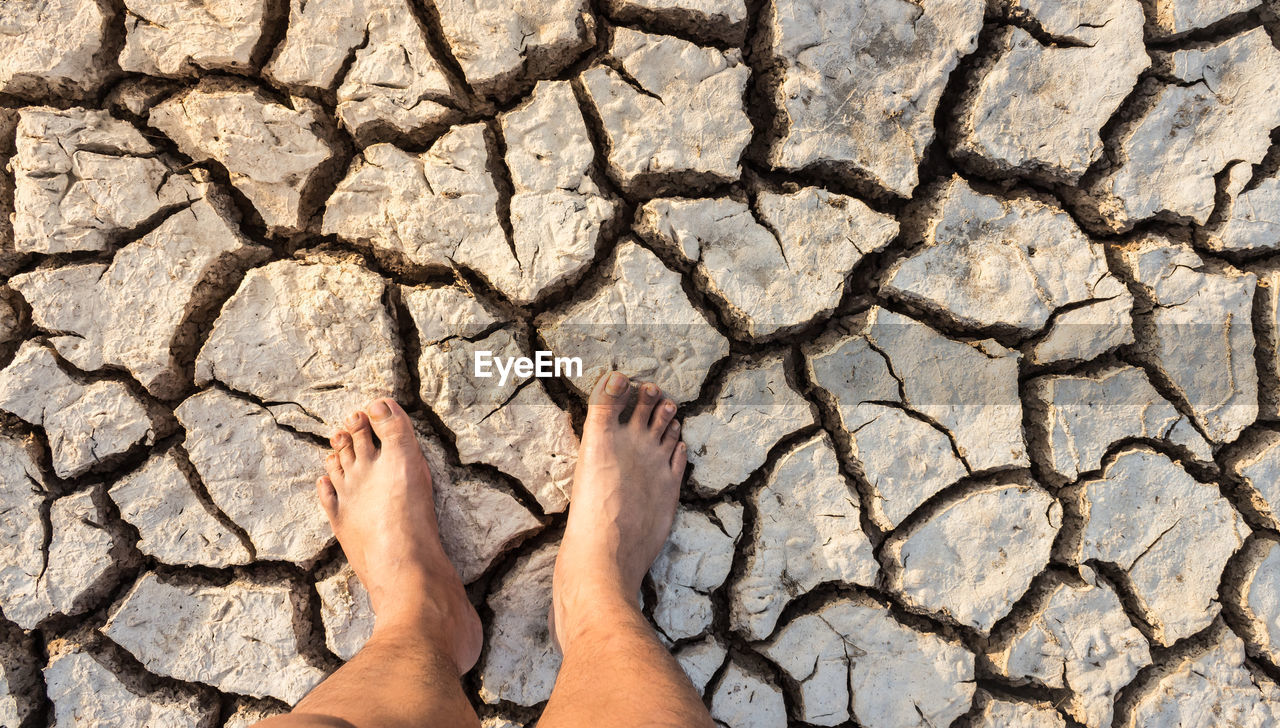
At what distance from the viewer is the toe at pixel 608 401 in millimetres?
1599

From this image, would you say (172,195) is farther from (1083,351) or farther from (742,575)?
(1083,351)

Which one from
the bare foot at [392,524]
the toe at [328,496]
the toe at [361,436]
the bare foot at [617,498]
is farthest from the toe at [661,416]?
the toe at [328,496]

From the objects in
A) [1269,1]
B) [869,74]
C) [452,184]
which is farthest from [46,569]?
[1269,1]

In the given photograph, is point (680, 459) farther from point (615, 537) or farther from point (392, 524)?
point (392, 524)

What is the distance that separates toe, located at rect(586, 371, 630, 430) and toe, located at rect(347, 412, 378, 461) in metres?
0.51

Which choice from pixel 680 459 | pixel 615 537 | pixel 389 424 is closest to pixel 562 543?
pixel 615 537

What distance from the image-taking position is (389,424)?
62.7 inches

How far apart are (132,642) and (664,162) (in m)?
1.67

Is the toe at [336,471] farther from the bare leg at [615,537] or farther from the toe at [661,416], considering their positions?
the toe at [661,416]

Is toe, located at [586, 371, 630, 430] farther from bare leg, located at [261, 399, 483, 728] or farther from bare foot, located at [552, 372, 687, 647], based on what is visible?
bare leg, located at [261, 399, 483, 728]

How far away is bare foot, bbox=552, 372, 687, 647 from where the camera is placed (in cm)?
155

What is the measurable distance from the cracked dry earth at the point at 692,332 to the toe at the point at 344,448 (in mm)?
48

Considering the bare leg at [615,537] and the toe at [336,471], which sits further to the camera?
the toe at [336,471]

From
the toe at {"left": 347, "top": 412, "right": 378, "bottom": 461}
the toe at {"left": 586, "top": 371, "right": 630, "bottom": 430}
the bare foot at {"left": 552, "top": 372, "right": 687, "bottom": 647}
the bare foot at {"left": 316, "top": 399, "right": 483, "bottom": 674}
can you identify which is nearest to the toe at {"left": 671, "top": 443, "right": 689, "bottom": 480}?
the bare foot at {"left": 552, "top": 372, "right": 687, "bottom": 647}
